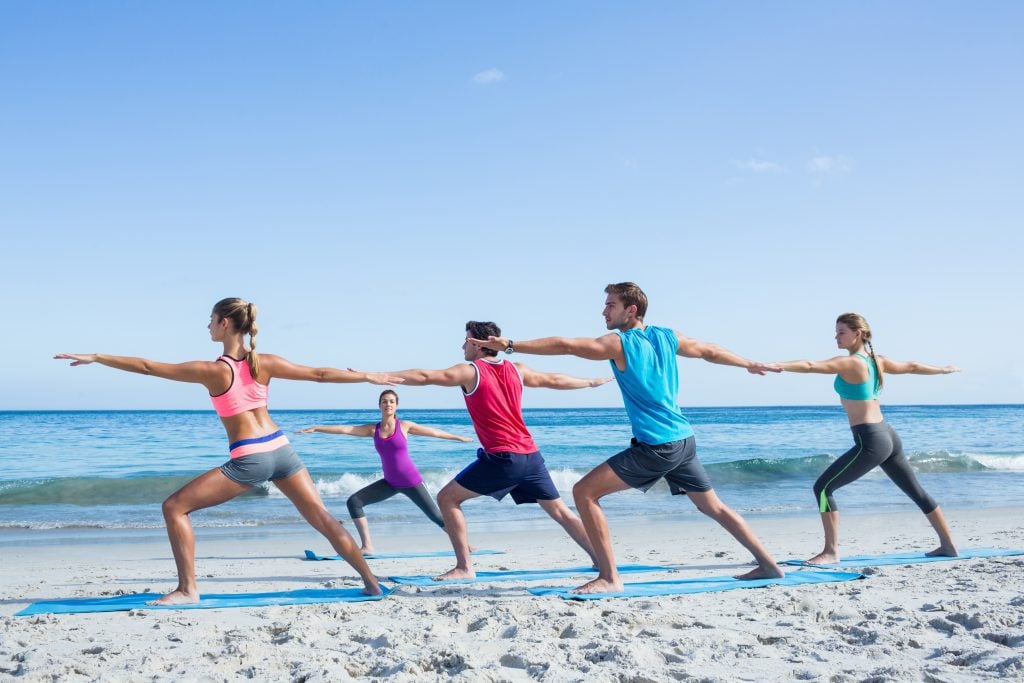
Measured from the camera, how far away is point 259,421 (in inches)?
197

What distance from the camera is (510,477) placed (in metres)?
5.77

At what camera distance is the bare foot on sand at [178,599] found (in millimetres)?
5207

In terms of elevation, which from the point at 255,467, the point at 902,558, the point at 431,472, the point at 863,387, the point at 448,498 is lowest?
the point at 431,472

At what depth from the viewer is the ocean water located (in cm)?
1153

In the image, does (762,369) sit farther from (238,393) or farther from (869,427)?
(238,393)

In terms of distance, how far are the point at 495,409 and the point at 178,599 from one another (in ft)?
7.75

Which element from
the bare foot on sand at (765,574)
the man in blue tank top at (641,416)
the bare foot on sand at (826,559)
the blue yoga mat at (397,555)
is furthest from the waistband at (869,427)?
the blue yoga mat at (397,555)

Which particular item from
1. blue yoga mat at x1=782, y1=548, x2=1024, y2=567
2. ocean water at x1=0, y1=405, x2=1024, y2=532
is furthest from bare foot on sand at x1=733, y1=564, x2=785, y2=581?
ocean water at x1=0, y1=405, x2=1024, y2=532

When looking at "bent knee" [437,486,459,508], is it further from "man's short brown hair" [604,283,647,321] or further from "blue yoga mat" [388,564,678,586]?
"man's short brown hair" [604,283,647,321]

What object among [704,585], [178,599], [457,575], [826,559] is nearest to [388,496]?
[457,575]

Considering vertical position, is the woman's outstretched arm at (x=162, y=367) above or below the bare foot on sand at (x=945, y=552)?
above

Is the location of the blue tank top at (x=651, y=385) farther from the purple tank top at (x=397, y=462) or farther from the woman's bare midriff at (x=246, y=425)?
the purple tank top at (x=397, y=462)

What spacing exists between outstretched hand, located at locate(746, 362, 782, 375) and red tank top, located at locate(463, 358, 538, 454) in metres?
1.57

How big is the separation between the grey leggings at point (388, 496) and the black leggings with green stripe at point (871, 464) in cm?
332
